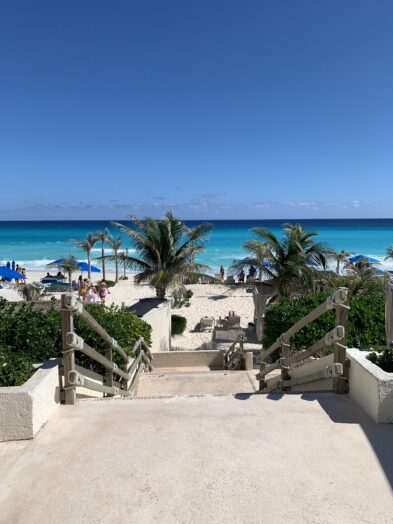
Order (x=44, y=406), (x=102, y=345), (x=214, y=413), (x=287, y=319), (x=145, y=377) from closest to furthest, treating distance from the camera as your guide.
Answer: (x=44, y=406), (x=214, y=413), (x=102, y=345), (x=145, y=377), (x=287, y=319)

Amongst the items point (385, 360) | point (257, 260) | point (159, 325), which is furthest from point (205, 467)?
point (257, 260)

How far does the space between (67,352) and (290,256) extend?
505 inches

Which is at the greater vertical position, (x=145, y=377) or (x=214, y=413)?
(x=214, y=413)

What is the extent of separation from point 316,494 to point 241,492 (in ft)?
1.48

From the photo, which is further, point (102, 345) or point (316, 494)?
point (102, 345)

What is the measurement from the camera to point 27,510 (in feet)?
7.53

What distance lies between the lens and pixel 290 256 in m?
15.5

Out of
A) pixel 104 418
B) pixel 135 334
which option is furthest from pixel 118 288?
pixel 104 418

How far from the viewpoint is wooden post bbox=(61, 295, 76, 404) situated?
3.61 m

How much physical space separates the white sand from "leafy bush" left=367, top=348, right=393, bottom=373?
12.1m

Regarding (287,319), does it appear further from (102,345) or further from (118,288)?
(118,288)

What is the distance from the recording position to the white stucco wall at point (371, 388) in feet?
10.7

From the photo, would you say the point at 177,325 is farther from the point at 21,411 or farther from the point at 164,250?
the point at 21,411

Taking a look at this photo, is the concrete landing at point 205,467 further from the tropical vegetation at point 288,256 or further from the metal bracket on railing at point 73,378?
the tropical vegetation at point 288,256
